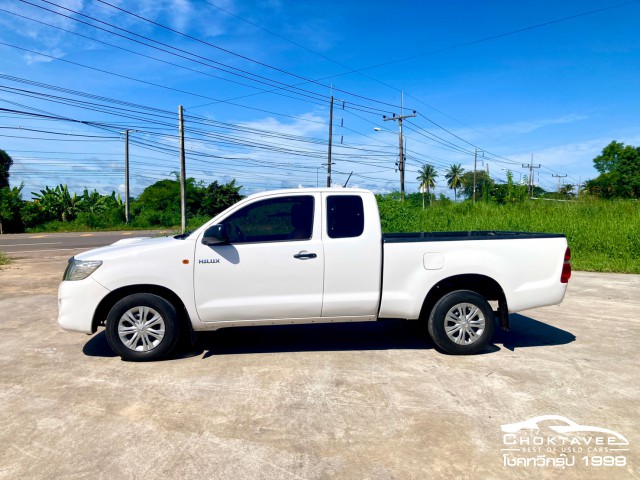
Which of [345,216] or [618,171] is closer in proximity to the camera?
[345,216]

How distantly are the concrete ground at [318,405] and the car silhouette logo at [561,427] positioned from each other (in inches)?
1.8

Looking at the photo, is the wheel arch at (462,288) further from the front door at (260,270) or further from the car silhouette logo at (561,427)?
the car silhouette logo at (561,427)

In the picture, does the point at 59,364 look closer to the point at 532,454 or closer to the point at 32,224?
the point at 532,454

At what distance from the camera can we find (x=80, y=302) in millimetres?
4879

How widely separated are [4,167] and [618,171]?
7998cm

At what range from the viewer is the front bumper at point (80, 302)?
4871mm

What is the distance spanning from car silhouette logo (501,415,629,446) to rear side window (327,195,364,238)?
241 cm

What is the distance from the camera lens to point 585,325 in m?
6.54

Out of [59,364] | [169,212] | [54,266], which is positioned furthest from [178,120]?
[59,364]

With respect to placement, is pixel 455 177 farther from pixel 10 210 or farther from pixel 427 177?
pixel 10 210

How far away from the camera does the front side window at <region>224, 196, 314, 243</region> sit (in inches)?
199

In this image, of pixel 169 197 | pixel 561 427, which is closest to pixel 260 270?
pixel 561 427

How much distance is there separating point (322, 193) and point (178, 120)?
24.4 meters

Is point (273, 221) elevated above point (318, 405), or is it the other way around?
point (273, 221)
